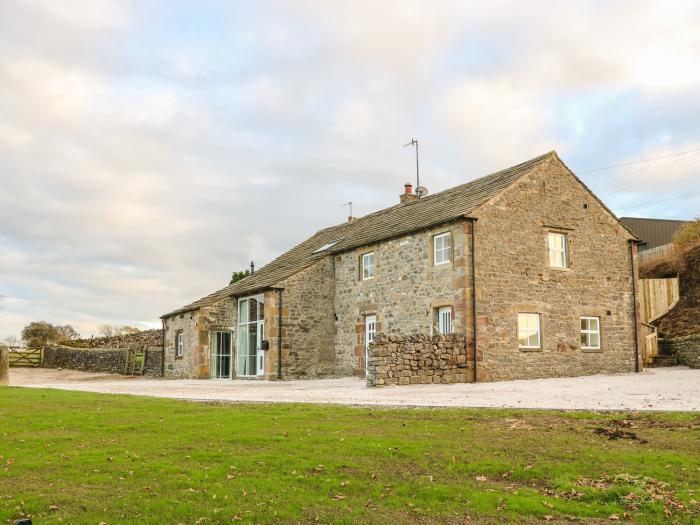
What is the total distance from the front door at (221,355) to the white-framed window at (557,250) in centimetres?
1537

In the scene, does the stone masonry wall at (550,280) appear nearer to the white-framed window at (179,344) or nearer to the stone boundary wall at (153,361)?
the white-framed window at (179,344)

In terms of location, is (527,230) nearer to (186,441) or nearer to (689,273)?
(689,273)

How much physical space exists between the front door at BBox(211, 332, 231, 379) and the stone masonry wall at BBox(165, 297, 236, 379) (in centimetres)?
31

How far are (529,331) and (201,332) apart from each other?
15017mm

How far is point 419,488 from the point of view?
7.30 meters

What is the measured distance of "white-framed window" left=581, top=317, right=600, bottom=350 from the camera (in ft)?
85.6

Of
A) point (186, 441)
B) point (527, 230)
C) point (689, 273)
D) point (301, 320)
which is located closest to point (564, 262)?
point (527, 230)

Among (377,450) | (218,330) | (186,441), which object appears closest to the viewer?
(377,450)

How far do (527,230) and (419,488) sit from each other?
1908cm

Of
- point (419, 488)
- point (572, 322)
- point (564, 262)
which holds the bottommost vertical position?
point (419, 488)

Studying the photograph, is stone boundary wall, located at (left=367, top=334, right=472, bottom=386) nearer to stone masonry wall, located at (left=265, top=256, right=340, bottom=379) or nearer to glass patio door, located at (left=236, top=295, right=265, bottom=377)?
stone masonry wall, located at (left=265, top=256, right=340, bottom=379)

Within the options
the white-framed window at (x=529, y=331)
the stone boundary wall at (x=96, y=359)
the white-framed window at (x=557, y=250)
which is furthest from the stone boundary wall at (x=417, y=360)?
the stone boundary wall at (x=96, y=359)

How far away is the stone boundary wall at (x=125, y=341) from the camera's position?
43.8 meters

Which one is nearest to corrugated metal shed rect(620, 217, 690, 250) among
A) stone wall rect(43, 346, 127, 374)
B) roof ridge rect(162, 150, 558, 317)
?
roof ridge rect(162, 150, 558, 317)
